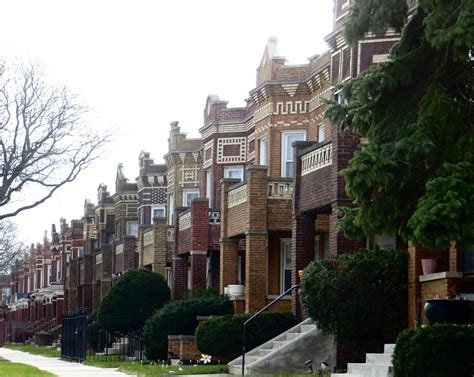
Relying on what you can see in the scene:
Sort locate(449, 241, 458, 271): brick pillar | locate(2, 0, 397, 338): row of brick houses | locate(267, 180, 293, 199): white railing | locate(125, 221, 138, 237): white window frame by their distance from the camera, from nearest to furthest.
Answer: locate(449, 241, 458, 271): brick pillar → locate(2, 0, 397, 338): row of brick houses → locate(267, 180, 293, 199): white railing → locate(125, 221, 138, 237): white window frame

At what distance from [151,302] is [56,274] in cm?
5925

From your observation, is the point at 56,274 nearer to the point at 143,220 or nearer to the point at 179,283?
the point at 143,220

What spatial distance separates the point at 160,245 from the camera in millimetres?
52500

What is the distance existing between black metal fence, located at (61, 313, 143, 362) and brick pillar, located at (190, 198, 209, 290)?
3570mm

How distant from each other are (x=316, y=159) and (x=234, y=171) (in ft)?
59.6

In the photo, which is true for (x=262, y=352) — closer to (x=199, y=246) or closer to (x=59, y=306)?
(x=199, y=246)

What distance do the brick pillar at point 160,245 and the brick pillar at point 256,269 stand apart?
15189 mm

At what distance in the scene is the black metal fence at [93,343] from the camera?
47719mm

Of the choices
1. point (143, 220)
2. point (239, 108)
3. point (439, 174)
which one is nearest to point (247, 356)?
point (439, 174)

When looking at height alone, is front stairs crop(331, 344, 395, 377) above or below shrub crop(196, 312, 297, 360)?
below

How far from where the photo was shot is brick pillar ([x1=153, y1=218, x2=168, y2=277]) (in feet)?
171

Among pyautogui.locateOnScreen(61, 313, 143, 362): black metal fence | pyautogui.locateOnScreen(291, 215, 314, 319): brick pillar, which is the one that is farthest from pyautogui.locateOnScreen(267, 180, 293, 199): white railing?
pyautogui.locateOnScreen(61, 313, 143, 362): black metal fence

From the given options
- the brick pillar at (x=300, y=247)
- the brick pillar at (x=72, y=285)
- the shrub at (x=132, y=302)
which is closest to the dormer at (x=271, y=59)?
the shrub at (x=132, y=302)

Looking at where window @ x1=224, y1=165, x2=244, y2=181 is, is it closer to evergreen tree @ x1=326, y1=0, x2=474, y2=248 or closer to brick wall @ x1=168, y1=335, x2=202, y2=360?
brick wall @ x1=168, y1=335, x2=202, y2=360
